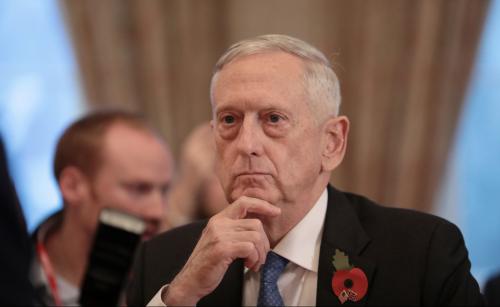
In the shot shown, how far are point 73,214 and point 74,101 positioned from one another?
8.06 feet

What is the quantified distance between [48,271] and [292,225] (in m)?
1.43

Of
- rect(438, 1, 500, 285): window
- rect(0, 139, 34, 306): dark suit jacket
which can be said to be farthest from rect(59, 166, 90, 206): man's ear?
rect(438, 1, 500, 285): window

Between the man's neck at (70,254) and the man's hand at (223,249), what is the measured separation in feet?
4.47

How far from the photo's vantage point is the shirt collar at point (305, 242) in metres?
2.27

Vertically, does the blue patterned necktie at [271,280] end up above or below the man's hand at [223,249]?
below

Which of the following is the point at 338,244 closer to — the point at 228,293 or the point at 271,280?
the point at 271,280

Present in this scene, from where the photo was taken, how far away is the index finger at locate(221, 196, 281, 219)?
2078mm

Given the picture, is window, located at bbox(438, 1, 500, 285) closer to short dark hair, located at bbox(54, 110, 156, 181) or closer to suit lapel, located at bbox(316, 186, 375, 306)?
short dark hair, located at bbox(54, 110, 156, 181)

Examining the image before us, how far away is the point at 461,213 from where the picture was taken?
5051 millimetres

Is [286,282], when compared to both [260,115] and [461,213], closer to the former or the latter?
[260,115]

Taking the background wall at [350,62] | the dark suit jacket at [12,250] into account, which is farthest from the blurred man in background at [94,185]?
the background wall at [350,62]

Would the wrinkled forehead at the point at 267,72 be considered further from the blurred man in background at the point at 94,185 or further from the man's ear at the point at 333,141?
the blurred man in background at the point at 94,185

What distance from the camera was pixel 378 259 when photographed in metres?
2.22

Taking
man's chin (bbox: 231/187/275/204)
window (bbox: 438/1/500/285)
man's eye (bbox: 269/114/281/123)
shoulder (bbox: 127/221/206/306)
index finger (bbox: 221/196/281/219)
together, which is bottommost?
window (bbox: 438/1/500/285)
